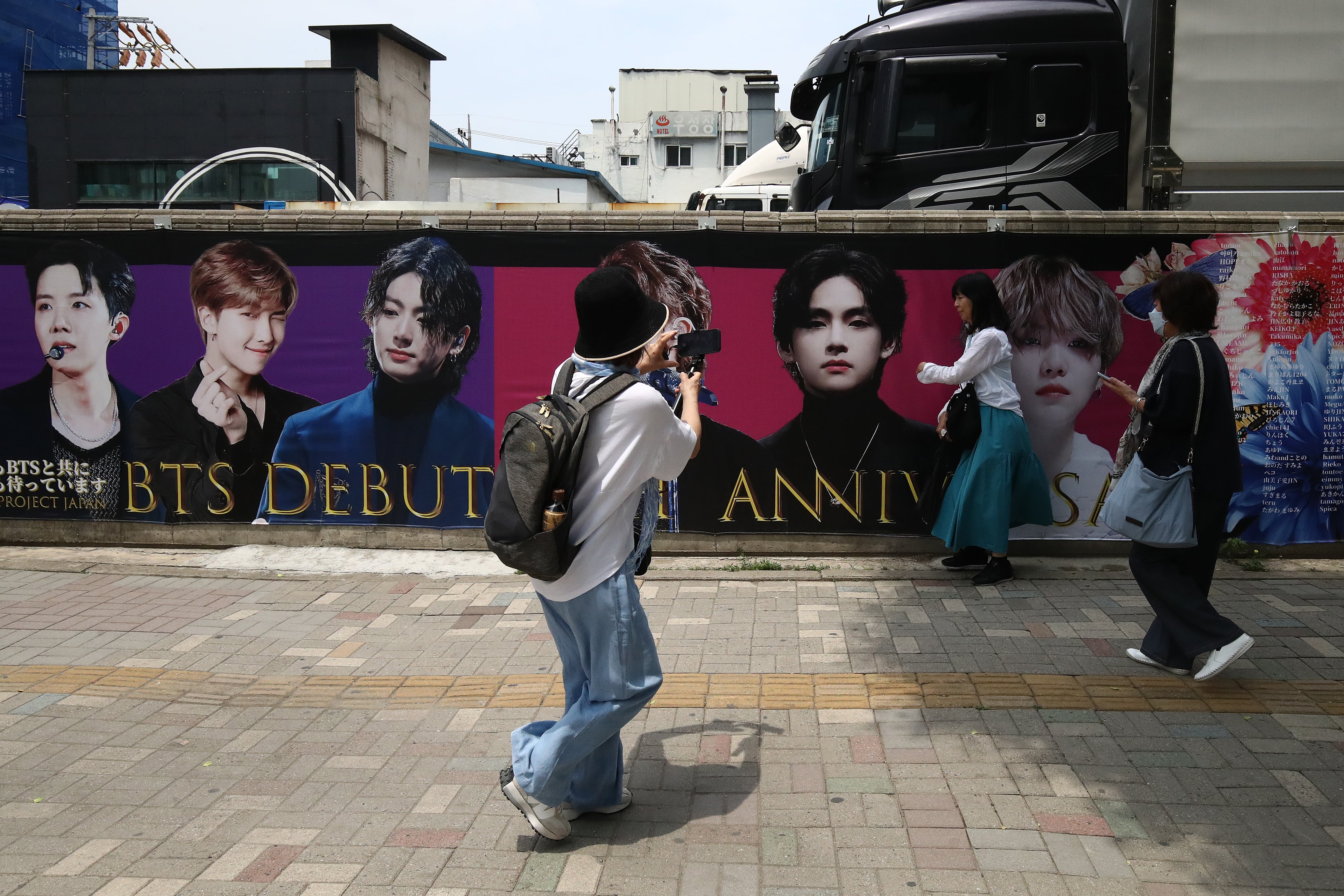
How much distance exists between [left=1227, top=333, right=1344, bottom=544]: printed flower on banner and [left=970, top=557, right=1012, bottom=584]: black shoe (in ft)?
4.95

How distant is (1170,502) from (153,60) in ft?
114

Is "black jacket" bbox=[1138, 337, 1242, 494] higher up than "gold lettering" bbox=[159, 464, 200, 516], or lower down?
higher up

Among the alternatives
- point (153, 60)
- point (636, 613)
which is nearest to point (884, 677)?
point (636, 613)

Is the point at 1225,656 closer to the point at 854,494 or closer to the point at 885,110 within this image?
the point at 854,494

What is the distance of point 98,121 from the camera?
29.2 meters

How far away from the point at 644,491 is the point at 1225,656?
280 centimetres

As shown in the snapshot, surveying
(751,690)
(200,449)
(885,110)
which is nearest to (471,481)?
(200,449)

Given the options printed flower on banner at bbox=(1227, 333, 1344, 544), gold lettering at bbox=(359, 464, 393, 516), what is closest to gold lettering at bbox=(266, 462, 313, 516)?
gold lettering at bbox=(359, 464, 393, 516)

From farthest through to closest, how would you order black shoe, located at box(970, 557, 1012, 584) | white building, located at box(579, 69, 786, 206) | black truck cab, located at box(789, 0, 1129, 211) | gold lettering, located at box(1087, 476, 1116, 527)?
white building, located at box(579, 69, 786, 206) → black truck cab, located at box(789, 0, 1129, 211) → gold lettering, located at box(1087, 476, 1116, 527) → black shoe, located at box(970, 557, 1012, 584)

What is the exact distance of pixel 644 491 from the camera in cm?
354

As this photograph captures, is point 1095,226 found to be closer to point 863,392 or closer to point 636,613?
point 863,392

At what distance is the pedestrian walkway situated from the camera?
3371mm

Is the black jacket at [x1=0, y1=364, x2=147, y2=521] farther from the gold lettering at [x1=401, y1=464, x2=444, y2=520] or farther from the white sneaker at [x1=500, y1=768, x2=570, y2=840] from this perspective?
the white sneaker at [x1=500, y1=768, x2=570, y2=840]

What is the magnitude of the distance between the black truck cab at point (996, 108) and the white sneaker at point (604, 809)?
5592 mm
